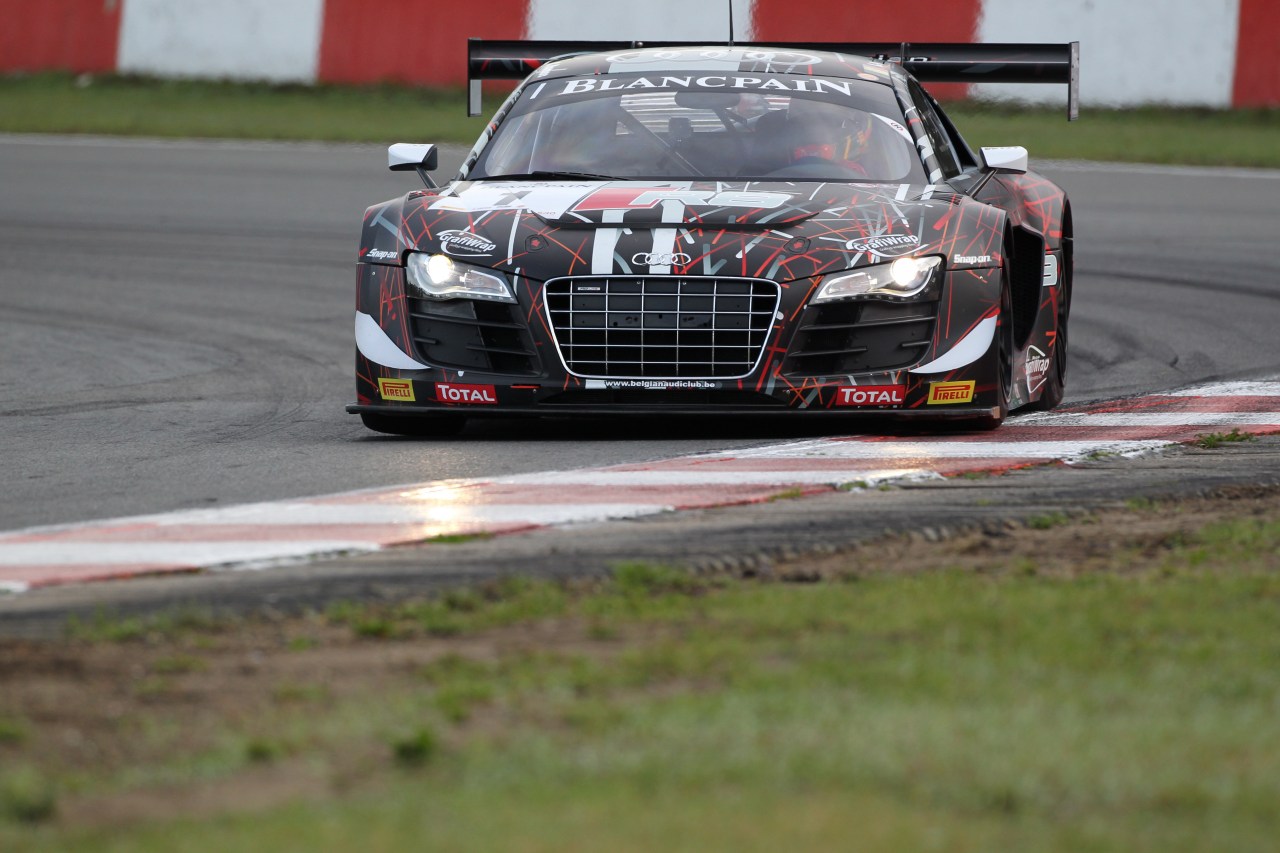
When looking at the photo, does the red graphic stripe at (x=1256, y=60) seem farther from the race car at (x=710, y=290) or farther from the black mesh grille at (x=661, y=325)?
the black mesh grille at (x=661, y=325)

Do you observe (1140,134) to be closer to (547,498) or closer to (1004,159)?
(1004,159)

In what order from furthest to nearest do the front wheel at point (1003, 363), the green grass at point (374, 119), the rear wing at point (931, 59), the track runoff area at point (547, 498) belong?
1. the green grass at point (374, 119)
2. the rear wing at point (931, 59)
3. the front wheel at point (1003, 363)
4. the track runoff area at point (547, 498)

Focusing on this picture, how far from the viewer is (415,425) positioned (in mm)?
7367

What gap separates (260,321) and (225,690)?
7.56m

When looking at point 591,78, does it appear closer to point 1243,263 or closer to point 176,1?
point 1243,263

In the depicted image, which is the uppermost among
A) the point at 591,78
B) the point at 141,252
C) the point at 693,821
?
the point at 591,78

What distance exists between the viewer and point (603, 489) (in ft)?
19.3

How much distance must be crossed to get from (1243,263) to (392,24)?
30.1ft

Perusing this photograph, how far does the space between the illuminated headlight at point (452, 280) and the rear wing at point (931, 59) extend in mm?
2446

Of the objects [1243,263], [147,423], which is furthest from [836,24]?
[147,423]

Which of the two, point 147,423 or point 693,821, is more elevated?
point 693,821

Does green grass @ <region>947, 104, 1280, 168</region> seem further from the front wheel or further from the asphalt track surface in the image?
the front wheel

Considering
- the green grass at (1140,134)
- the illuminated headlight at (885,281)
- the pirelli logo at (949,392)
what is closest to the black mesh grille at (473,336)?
the illuminated headlight at (885,281)

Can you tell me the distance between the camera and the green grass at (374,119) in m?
17.1
